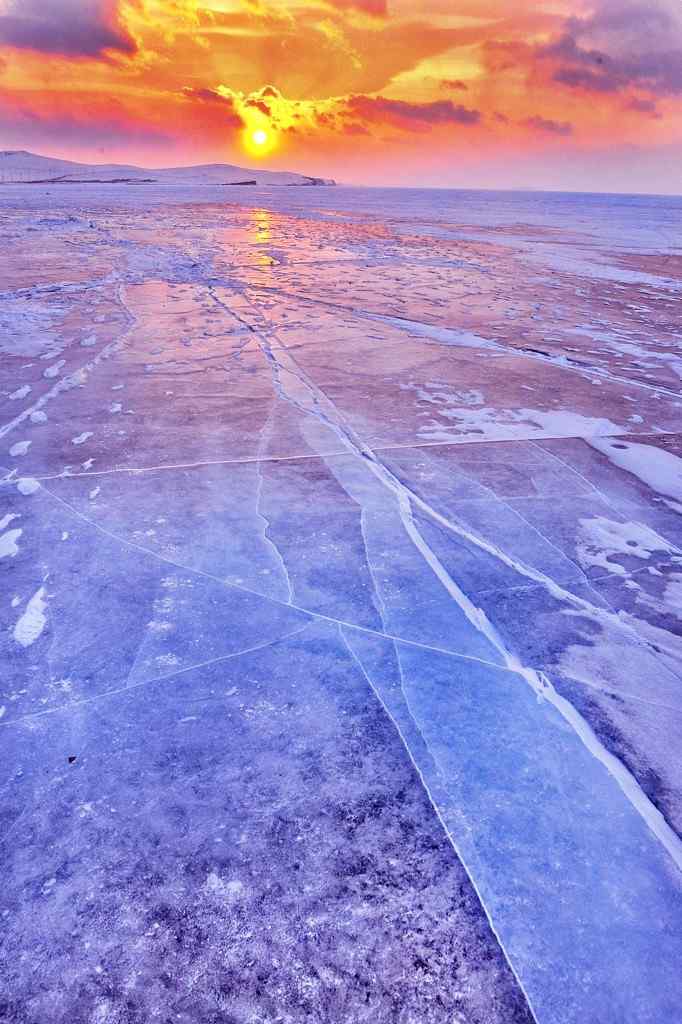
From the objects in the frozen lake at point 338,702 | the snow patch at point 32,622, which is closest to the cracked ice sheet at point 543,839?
the frozen lake at point 338,702

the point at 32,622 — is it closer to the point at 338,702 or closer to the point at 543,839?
the point at 338,702

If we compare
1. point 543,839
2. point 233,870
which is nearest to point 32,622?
point 233,870

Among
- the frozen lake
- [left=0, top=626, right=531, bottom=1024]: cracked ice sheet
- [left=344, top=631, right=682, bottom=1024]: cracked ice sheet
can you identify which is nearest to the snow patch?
the frozen lake

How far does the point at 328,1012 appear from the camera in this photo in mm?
1327

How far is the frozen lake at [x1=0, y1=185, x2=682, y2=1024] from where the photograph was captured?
142 cm

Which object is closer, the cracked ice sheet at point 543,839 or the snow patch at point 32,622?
the cracked ice sheet at point 543,839

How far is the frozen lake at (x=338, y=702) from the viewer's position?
4.67 ft

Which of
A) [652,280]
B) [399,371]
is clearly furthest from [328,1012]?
[652,280]

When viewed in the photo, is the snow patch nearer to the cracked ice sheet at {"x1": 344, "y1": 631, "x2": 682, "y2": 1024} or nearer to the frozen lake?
the frozen lake

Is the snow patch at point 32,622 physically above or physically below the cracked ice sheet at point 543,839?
below

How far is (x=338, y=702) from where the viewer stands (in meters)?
2.13

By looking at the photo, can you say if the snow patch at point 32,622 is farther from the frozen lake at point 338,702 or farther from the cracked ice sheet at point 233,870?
the cracked ice sheet at point 233,870

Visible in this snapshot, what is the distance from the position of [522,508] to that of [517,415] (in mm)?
1556

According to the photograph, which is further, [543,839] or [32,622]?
[32,622]
